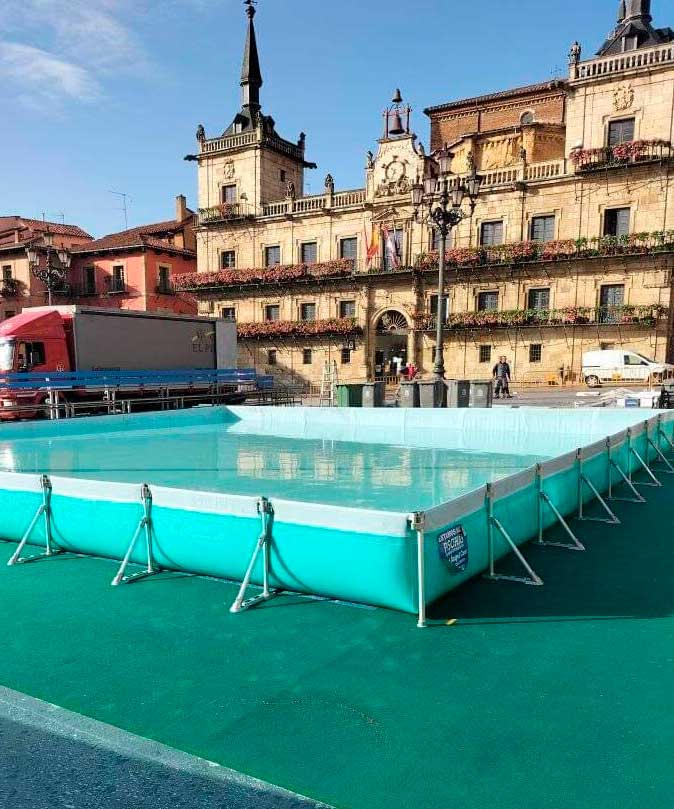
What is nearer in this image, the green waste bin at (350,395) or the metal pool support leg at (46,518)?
the metal pool support leg at (46,518)

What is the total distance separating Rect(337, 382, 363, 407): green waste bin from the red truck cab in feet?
29.8

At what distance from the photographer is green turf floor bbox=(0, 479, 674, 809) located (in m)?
2.79

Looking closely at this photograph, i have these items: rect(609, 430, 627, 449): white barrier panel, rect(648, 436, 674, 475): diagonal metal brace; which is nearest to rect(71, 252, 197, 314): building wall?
rect(648, 436, 674, 475): diagonal metal brace

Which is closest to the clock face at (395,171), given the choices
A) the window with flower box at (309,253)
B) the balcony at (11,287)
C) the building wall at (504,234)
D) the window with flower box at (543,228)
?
the building wall at (504,234)

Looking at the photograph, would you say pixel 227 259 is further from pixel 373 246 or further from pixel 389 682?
pixel 389 682

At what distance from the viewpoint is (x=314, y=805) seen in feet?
8.61

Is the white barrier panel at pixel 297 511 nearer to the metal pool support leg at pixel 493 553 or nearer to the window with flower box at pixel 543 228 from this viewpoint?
the metal pool support leg at pixel 493 553

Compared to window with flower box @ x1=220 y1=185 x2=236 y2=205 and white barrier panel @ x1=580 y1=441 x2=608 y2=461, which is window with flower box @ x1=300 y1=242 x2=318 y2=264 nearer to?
window with flower box @ x1=220 y1=185 x2=236 y2=205

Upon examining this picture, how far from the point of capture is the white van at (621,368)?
1091 inches

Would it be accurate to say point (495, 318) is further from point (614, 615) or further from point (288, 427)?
point (614, 615)

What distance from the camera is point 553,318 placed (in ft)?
104

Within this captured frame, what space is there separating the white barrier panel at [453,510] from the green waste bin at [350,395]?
15233 mm

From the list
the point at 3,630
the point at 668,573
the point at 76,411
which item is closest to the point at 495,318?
the point at 76,411

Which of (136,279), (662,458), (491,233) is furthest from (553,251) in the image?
(136,279)
